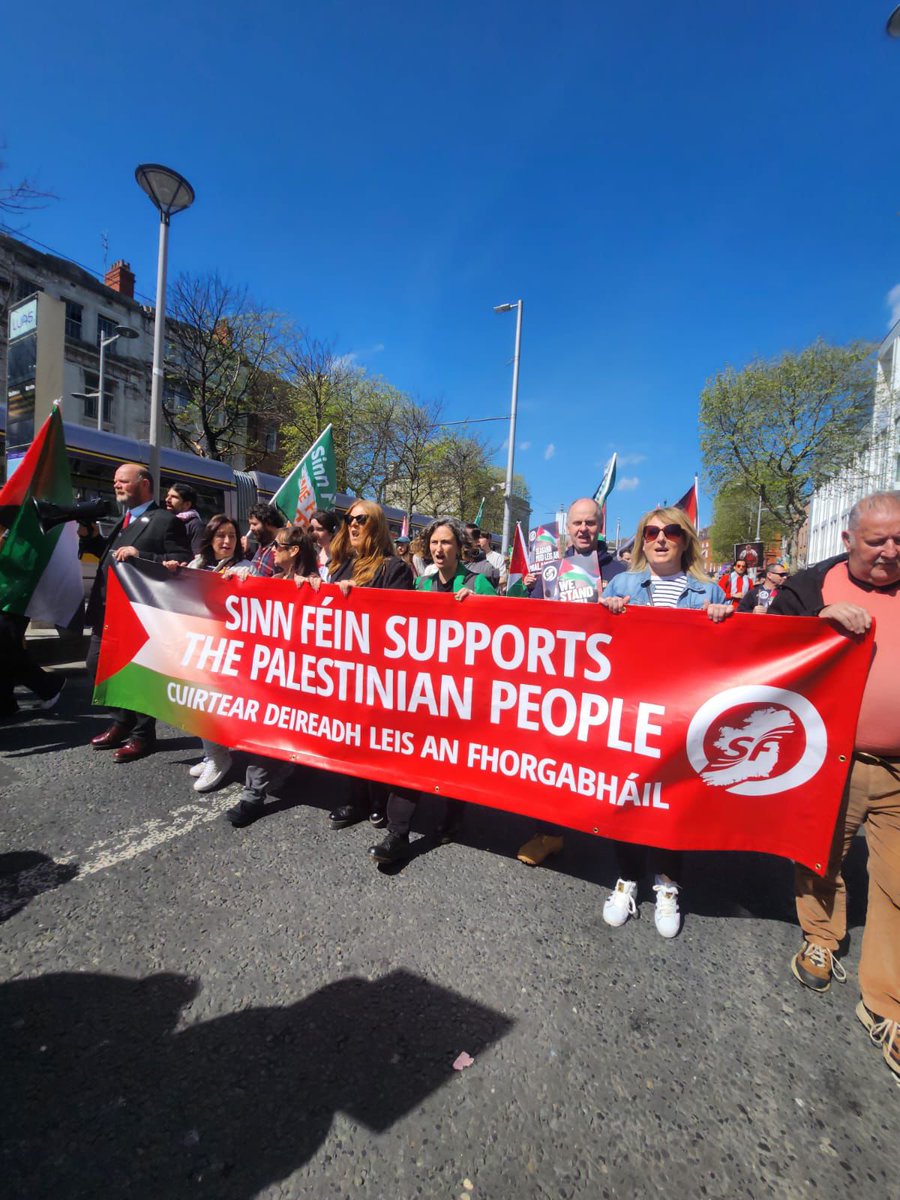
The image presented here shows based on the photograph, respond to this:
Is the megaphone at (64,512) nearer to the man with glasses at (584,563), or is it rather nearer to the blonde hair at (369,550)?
the blonde hair at (369,550)

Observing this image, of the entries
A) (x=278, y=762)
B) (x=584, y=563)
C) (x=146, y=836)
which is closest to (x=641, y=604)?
(x=584, y=563)

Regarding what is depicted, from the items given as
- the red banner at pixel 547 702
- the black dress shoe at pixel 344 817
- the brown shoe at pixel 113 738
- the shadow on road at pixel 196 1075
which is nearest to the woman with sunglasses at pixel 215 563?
the red banner at pixel 547 702

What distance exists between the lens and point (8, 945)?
2.18m

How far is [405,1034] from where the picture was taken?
6.11ft

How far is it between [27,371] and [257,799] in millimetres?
5735

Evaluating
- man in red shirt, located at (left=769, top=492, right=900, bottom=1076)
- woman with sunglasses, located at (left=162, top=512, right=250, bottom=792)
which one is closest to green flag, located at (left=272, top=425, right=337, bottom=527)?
woman with sunglasses, located at (left=162, top=512, right=250, bottom=792)

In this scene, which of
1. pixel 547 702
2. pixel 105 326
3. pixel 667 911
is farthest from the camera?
pixel 105 326

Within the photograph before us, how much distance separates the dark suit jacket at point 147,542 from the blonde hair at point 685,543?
10.3 ft

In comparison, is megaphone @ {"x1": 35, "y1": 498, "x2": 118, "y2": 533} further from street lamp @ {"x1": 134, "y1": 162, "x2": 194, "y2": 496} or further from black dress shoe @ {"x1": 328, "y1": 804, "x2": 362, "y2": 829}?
street lamp @ {"x1": 134, "y1": 162, "x2": 194, "y2": 496}

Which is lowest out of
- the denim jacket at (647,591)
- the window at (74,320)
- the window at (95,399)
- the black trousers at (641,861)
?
the black trousers at (641,861)

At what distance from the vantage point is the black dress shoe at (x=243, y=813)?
3.21 m

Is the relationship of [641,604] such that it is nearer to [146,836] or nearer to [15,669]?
[146,836]

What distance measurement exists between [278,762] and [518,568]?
336 inches

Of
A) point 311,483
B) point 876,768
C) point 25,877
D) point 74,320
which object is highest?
point 74,320
